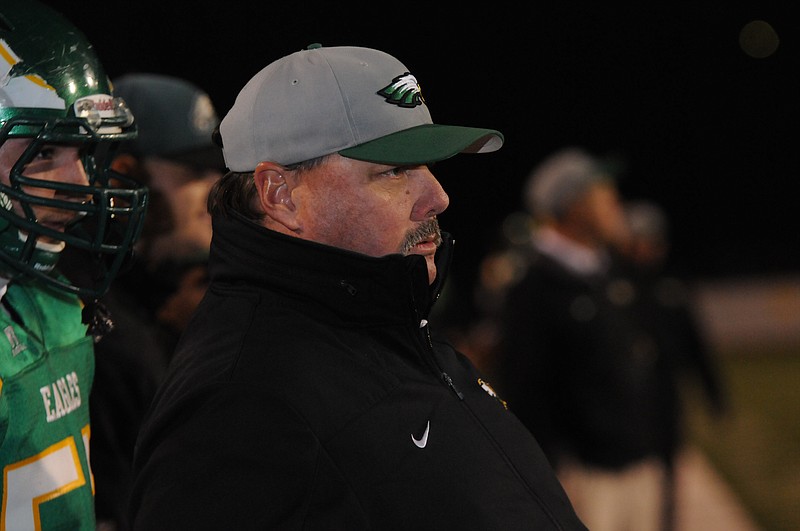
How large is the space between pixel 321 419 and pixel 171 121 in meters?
2.32

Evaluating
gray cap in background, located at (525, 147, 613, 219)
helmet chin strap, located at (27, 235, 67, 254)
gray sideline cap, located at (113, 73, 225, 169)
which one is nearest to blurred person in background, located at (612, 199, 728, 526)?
gray cap in background, located at (525, 147, 613, 219)

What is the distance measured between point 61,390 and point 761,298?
1755cm

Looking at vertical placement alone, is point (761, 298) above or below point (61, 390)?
below

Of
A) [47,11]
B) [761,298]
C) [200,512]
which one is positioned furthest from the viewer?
[761,298]

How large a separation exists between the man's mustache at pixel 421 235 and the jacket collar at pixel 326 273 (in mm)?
87

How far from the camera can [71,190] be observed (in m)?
2.33

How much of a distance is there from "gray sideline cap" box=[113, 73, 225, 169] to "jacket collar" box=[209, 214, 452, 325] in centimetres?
184

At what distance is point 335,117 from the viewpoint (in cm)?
208

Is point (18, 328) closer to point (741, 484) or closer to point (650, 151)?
point (741, 484)

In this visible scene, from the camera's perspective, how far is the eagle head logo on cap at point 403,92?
2.15 metres

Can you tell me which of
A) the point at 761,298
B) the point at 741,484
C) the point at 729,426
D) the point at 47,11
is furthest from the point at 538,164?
the point at 47,11

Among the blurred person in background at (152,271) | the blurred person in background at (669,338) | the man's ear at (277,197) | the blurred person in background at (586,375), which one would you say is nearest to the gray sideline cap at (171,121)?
the blurred person in background at (152,271)

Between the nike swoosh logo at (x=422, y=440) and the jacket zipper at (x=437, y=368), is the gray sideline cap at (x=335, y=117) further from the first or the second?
the nike swoosh logo at (x=422, y=440)

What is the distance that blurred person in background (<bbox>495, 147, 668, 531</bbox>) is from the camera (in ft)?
18.6
